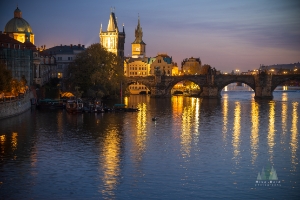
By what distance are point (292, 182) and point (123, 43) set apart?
128 metres

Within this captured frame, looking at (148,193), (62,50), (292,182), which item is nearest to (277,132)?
(292,182)

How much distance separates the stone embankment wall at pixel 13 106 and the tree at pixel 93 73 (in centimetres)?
2232

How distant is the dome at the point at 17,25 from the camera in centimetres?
11400

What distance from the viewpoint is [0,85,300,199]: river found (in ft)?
98.1

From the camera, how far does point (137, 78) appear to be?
384ft

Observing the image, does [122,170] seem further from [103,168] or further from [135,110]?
[135,110]

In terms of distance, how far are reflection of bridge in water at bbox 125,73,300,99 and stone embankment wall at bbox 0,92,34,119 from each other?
48.0 metres

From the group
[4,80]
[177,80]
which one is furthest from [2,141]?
[177,80]

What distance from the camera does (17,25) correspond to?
114750 millimetres

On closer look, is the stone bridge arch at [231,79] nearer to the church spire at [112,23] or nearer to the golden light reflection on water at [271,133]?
the golden light reflection on water at [271,133]

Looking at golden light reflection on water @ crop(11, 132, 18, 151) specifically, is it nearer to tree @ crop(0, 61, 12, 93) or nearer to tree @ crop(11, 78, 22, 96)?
tree @ crop(0, 61, 12, 93)

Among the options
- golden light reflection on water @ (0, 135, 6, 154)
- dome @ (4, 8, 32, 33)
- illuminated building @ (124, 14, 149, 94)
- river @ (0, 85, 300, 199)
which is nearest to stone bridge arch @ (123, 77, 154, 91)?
illuminated building @ (124, 14, 149, 94)

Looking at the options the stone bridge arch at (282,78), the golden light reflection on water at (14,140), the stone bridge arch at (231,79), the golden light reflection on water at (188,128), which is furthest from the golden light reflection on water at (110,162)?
the stone bridge arch at (282,78)

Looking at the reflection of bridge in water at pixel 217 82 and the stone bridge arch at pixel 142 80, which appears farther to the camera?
the stone bridge arch at pixel 142 80
